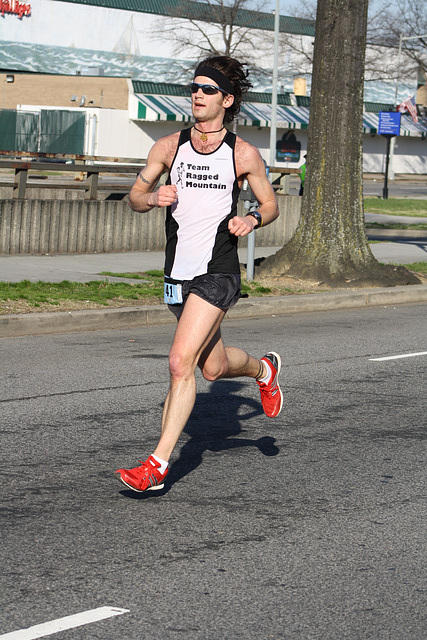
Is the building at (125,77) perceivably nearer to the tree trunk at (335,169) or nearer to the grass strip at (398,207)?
the grass strip at (398,207)

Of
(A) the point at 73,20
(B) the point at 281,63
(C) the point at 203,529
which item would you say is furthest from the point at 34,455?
(B) the point at 281,63

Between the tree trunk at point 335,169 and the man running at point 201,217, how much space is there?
8.99m

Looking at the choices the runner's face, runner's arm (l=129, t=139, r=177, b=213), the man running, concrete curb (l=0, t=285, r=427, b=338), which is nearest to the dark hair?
the man running

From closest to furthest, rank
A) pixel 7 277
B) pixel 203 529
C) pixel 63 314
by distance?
pixel 203 529 → pixel 63 314 → pixel 7 277

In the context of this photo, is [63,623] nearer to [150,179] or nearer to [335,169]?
[150,179]

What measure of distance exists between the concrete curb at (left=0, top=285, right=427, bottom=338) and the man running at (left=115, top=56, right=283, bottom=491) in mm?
5216

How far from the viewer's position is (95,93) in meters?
61.5

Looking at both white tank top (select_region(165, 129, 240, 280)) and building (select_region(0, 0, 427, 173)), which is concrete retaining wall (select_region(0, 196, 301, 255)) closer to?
white tank top (select_region(165, 129, 240, 280))

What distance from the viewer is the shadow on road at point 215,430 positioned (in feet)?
18.2

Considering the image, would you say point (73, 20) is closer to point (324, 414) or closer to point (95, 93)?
point (95, 93)

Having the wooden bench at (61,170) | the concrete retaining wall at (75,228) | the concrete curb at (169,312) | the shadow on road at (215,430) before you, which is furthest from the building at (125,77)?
the shadow on road at (215,430)

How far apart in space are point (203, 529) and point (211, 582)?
63 centimetres

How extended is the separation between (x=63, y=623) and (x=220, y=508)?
4.89ft

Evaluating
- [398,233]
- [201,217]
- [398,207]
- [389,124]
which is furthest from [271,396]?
[389,124]
